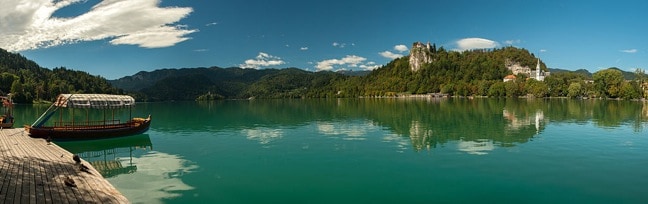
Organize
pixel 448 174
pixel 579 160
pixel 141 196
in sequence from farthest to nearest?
pixel 579 160 → pixel 448 174 → pixel 141 196

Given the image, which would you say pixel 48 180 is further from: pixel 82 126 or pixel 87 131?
pixel 82 126

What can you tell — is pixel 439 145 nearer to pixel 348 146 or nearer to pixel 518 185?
pixel 348 146

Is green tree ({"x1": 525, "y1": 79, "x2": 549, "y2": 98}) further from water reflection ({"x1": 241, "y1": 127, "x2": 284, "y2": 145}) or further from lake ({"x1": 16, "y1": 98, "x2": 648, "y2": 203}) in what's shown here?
water reflection ({"x1": 241, "y1": 127, "x2": 284, "y2": 145})

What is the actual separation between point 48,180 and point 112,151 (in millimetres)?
15518

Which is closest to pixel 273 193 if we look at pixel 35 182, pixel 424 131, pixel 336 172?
pixel 336 172

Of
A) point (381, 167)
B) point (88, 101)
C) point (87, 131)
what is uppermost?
point (88, 101)

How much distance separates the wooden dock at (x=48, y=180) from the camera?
14317 mm

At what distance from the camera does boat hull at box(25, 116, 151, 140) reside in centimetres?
3456

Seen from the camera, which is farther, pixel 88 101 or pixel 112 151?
pixel 88 101

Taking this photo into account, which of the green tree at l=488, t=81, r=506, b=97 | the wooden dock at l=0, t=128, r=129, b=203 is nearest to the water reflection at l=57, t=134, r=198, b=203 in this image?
the wooden dock at l=0, t=128, r=129, b=203

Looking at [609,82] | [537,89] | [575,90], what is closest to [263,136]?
[609,82]

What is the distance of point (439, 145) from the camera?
3269 cm

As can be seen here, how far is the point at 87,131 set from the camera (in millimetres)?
37469

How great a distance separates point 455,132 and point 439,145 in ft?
33.2
